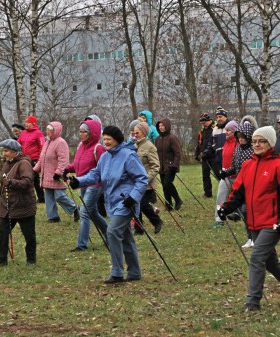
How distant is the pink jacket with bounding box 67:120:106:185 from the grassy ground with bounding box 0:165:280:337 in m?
1.23

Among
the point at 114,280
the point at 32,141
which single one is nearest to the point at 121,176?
the point at 114,280

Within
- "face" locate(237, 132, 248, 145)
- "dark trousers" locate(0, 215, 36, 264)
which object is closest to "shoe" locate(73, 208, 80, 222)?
"dark trousers" locate(0, 215, 36, 264)

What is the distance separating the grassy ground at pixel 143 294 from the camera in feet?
23.6

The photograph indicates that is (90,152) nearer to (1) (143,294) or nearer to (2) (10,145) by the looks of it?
(2) (10,145)

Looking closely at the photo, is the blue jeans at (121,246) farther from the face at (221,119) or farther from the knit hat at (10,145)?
the face at (221,119)

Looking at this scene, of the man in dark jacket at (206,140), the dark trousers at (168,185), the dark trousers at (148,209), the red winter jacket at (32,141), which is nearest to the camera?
the dark trousers at (148,209)

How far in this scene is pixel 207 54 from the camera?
47438 mm

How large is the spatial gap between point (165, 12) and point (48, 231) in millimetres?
27663

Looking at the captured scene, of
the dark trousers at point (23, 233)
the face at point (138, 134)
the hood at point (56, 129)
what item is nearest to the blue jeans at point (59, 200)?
the hood at point (56, 129)

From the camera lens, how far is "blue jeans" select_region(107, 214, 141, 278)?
354 inches

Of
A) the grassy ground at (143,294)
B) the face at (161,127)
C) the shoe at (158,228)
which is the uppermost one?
the face at (161,127)

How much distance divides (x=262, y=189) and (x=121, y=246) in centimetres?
228

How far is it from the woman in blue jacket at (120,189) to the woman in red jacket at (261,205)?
168 cm

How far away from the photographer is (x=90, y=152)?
38.0 feet
